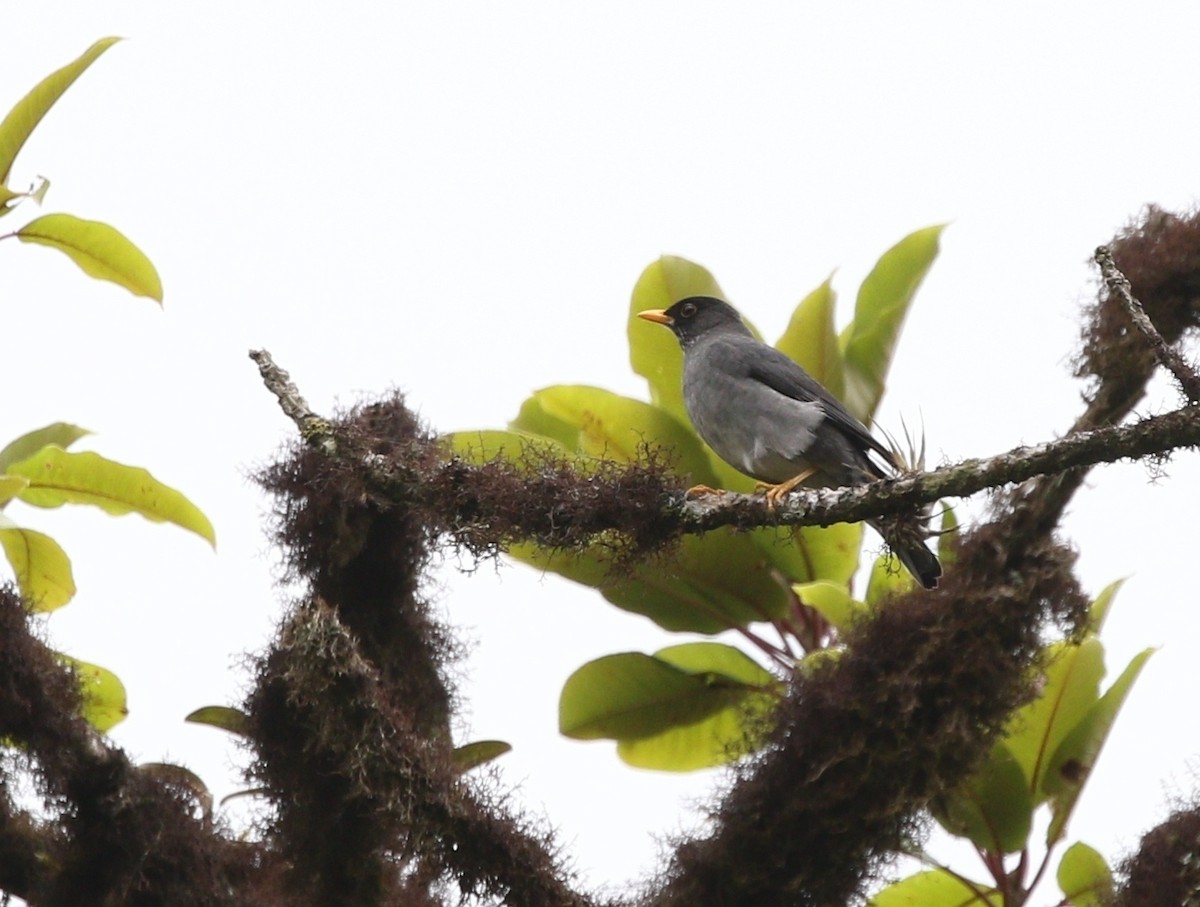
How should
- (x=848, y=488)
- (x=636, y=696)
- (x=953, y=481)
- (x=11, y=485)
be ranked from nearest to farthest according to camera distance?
(x=953, y=481)
(x=848, y=488)
(x=11, y=485)
(x=636, y=696)

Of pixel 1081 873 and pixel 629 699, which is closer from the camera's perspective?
pixel 1081 873

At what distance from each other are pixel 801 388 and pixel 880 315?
0.38 meters

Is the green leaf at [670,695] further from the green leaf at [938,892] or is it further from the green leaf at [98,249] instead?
the green leaf at [98,249]

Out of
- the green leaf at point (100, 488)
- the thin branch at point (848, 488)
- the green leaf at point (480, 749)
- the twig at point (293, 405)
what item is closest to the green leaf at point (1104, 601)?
the thin branch at point (848, 488)

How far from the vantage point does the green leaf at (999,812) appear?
434 centimetres

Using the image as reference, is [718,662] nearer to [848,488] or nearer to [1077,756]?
[1077,756]

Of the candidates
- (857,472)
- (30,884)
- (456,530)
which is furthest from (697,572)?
(30,884)

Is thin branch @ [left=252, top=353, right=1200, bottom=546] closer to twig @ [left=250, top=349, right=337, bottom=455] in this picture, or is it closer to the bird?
twig @ [left=250, top=349, right=337, bottom=455]

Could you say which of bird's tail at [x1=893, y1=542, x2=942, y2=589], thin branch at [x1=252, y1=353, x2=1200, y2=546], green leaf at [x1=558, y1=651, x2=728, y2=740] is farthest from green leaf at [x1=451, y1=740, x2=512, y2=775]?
bird's tail at [x1=893, y1=542, x2=942, y2=589]

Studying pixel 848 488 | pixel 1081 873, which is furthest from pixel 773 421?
pixel 1081 873

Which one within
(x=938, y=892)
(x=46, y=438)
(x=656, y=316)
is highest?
(x=656, y=316)

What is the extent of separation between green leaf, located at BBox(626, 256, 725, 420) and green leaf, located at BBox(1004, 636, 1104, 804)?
1.74 meters

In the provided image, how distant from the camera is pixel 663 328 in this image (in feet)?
19.2

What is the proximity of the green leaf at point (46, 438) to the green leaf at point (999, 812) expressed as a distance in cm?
290
